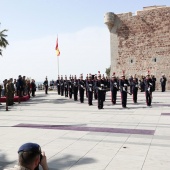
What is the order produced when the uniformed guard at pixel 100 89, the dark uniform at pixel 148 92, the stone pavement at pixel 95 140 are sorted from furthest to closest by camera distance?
1. the dark uniform at pixel 148 92
2. the uniformed guard at pixel 100 89
3. the stone pavement at pixel 95 140

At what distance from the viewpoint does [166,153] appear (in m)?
5.74

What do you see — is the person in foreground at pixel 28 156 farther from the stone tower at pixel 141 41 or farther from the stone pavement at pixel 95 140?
the stone tower at pixel 141 41

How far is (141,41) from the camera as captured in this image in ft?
90.6

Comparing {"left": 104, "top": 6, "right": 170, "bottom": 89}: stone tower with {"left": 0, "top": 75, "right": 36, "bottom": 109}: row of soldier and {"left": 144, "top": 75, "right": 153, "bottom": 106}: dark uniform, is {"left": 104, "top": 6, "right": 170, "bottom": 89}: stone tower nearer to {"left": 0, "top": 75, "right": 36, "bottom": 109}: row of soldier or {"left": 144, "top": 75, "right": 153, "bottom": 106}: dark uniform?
{"left": 0, "top": 75, "right": 36, "bottom": 109}: row of soldier

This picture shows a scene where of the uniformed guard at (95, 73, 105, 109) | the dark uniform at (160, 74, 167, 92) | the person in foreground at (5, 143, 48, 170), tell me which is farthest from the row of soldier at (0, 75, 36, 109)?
the person in foreground at (5, 143, 48, 170)

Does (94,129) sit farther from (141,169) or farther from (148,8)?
(148,8)

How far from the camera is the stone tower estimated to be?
26633 millimetres

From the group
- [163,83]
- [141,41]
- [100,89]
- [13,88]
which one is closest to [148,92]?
[100,89]

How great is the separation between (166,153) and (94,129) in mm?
2990

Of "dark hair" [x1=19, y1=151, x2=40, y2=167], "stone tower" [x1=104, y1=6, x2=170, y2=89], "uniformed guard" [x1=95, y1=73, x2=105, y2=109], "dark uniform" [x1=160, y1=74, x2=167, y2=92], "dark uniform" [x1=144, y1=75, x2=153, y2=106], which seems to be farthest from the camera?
"stone tower" [x1=104, y1=6, x2=170, y2=89]

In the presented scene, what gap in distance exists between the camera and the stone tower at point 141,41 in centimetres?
2663

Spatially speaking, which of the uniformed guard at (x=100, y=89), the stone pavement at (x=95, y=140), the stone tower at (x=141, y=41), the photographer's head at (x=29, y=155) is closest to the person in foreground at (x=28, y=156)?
the photographer's head at (x=29, y=155)

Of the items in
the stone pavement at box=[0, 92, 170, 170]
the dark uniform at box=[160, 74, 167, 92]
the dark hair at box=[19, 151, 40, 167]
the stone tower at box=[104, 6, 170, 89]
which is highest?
the stone tower at box=[104, 6, 170, 89]

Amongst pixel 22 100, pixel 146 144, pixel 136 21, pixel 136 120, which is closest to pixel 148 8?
pixel 136 21
